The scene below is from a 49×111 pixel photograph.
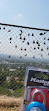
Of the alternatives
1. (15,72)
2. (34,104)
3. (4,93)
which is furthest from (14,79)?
(34,104)

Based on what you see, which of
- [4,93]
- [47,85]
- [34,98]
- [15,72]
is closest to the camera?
[34,98]

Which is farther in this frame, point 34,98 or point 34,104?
point 34,98

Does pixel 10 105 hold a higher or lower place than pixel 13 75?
lower

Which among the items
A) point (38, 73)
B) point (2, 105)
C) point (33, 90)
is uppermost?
point (38, 73)

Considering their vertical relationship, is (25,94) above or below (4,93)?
above

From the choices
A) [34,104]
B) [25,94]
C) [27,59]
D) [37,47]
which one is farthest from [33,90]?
[37,47]

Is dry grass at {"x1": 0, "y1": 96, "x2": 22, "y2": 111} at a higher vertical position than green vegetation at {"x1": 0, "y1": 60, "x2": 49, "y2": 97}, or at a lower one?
lower

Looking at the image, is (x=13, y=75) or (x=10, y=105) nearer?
(x=10, y=105)

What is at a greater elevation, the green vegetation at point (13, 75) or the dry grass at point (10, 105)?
the green vegetation at point (13, 75)

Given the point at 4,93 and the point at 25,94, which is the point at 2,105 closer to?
the point at 4,93

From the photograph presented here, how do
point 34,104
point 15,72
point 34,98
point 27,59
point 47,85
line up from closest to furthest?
point 34,104 → point 34,98 → point 47,85 → point 27,59 → point 15,72
